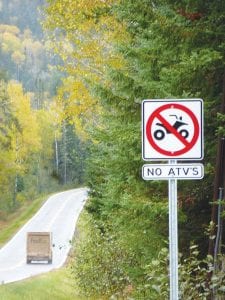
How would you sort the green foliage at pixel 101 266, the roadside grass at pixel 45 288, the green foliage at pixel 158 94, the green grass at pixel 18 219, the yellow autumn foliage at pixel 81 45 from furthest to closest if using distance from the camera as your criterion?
the green grass at pixel 18 219
the roadside grass at pixel 45 288
the yellow autumn foliage at pixel 81 45
the green foliage at pixel 101 266
the green foliage at pixel 158 94

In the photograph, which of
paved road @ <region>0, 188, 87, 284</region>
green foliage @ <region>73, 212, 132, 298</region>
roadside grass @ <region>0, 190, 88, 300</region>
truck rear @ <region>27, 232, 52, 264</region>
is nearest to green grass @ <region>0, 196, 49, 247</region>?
paved road @ <region>0, 188, 87, 284</region>

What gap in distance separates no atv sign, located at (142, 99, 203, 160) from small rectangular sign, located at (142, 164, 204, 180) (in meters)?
0.06

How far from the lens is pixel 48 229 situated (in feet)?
185

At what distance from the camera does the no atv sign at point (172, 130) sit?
5.68m

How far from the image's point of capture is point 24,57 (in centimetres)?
19575

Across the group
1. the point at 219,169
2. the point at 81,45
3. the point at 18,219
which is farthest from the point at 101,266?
the point at 18,219

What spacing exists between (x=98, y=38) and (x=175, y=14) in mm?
11063

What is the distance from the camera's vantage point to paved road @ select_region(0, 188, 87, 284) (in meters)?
36.5

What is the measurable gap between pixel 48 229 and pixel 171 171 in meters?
51.3

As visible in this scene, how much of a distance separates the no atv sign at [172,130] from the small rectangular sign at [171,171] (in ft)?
0.21

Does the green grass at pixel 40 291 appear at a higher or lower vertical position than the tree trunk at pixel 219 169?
lower

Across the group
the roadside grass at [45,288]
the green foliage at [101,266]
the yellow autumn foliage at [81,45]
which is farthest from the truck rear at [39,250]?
the green foliage at [101,266]

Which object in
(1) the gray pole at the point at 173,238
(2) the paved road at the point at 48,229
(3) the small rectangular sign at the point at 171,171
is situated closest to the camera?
(1) the gray pole at the point at 173,238

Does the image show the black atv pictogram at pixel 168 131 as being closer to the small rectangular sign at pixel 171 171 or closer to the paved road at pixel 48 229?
the small rectangular sign at pixel 171 171
